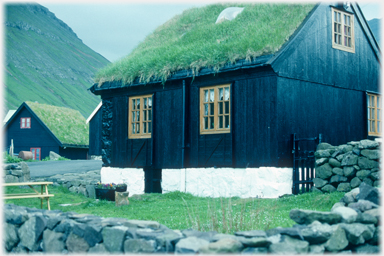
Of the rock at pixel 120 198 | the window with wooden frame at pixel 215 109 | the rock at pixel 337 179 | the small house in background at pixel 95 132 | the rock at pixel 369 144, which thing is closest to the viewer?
the rock at pixel 369 144

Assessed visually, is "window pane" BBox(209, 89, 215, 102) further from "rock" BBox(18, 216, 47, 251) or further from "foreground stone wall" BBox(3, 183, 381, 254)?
"rock" BBox(18, 216, 47, 251)

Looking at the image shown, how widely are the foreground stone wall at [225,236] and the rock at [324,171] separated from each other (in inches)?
167

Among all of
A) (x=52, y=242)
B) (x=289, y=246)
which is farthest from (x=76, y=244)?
(x=289, y=246)

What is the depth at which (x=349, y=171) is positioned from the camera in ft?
36.2

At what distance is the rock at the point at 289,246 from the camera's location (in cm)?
542

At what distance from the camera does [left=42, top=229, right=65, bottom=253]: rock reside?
7048 mm

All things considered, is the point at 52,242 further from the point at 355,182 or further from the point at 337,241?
the point at 355,182

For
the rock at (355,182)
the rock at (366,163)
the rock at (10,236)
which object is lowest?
the rock at (10,236)

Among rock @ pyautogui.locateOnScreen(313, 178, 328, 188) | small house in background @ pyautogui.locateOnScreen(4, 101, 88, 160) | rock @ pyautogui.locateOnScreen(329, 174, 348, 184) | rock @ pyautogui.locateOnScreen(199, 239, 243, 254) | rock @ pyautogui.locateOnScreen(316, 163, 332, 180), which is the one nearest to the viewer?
rock @ pyautogui.locateOnScreen(199, 239, 243, 254)

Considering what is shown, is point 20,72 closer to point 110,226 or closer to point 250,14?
point 250,14

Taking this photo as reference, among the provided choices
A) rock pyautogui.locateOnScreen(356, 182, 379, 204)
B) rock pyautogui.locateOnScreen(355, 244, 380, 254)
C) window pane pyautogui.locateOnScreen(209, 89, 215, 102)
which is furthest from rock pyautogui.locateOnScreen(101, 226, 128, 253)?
window pane pyautogui.locateOnScreen(209, 89, 215, 102)

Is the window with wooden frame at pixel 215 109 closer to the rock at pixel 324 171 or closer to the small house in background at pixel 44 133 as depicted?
the rock at pixel 324 171

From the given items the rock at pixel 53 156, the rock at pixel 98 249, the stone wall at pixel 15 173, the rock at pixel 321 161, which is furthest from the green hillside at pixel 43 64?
the rock at pixel 98 249

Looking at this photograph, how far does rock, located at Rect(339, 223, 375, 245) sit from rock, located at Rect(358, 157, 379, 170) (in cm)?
487
